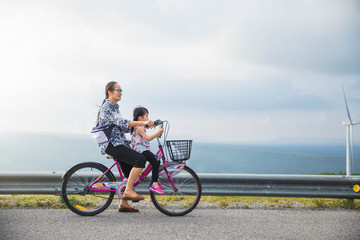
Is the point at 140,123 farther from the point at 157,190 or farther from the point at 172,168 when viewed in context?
the point at 157,190

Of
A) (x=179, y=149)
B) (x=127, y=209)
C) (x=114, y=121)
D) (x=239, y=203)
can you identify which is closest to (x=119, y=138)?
(x=114, y=121)

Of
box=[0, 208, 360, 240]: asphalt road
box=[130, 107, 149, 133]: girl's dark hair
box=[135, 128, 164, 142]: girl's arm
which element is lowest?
box=[0, 208, 360, 240]: asphalt road

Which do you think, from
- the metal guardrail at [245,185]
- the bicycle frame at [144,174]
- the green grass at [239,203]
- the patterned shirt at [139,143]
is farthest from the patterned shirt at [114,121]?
the green grass at [239,203]

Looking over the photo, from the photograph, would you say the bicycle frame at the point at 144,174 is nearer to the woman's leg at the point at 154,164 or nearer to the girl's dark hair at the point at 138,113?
the woman's leg at the point at 154,164

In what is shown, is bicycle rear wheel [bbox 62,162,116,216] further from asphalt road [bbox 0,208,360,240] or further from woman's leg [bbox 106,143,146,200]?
woman's leg [bbox 106,143,146,200]

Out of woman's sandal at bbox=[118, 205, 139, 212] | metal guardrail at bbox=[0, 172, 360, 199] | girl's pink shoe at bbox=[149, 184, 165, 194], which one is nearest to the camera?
girl's pink shoe at bbox=[149, 184, 165, 194]

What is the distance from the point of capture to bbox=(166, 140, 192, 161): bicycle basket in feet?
17.5

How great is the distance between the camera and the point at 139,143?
18.1ft

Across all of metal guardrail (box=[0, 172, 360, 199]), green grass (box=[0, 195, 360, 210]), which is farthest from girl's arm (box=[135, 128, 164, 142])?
green grass (box=[0, 195, 360, 210])

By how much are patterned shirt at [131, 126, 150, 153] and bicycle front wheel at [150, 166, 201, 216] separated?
2.04 feet

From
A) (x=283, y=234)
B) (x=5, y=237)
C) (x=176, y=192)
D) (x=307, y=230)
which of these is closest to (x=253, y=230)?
(x=283, y=234)

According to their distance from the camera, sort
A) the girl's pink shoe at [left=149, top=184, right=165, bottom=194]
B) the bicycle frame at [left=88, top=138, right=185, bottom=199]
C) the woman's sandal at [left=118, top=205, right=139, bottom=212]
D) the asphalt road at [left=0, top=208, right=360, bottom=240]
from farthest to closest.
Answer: the woman's sandal at [left=118, top=205, right=139, bottom=212]
the bicycle frame at [left=88, top=138, right=185, bottom=199]
the girl's pink shoe at [left=149, top=184, right=165, bottom=194]
the asphalt road at [left=0, top=208, right=360, bottom=240]

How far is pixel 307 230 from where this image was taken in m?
4.86

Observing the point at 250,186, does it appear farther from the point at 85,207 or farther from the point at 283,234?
the point at 85,207
